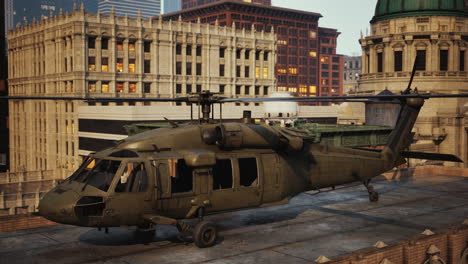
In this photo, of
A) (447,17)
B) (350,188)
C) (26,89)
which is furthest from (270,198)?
(26,89)

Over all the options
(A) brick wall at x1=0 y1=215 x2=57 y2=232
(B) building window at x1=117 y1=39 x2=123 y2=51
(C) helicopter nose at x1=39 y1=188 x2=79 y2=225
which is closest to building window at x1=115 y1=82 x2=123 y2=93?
(B) building window at x1=117 y1=39 x2=123 y2=51

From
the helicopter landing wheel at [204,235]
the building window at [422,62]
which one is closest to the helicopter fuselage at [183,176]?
the helicopter landing wheel at [204,235]

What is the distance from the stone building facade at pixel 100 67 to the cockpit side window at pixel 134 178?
59.6 m

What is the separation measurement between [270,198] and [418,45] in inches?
3244

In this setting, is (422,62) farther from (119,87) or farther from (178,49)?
(119,87)

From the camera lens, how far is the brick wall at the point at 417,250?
1344 centimetres

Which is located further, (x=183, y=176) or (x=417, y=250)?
(x=183, y=176)

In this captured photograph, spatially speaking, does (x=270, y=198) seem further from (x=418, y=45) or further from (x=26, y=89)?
(x=26, y=89)

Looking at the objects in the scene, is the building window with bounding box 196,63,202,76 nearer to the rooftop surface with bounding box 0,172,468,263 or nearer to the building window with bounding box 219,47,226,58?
the building window with bounding box 219,47,226,58

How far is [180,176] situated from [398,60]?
8496 centimetres

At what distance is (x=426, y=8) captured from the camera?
9162 cm

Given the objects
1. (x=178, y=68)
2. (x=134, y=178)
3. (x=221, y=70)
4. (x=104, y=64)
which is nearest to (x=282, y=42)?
(x=221, y=70)

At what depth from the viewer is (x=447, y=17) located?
300ft

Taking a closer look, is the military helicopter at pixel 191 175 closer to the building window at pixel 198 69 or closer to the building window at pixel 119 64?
the building window at pixel 119 64
